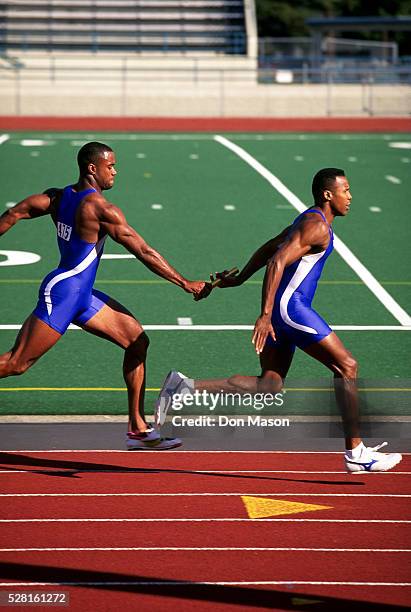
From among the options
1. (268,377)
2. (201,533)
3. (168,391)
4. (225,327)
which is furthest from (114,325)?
(225,327)

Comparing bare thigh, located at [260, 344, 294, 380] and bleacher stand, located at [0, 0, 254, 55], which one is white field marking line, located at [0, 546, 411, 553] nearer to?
bare thigh, located at [260, 344, 294, 380]

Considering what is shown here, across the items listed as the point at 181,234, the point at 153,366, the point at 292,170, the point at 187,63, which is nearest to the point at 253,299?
the point at 153,366

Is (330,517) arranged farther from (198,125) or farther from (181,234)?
(198,125)

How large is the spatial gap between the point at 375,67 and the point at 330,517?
123 feet

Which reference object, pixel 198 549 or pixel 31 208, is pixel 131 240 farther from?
pixel 198 549

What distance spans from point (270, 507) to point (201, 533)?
660 mm

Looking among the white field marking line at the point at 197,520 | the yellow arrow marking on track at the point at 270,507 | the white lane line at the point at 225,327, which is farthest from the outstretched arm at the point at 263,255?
the white lane line at the point at 225,327

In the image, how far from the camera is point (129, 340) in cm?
880

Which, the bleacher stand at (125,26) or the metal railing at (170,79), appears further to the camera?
the bleacher stand at (125,26)

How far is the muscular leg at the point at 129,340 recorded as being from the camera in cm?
872

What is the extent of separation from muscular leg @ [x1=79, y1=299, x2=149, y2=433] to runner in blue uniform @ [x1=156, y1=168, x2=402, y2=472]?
0.17 meters

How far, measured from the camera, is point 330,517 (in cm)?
793

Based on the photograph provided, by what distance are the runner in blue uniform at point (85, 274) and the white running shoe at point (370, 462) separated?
57.9 inches

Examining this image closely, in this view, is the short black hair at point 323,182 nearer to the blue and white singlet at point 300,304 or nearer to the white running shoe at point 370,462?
the blue and white singlet at point 300,304
